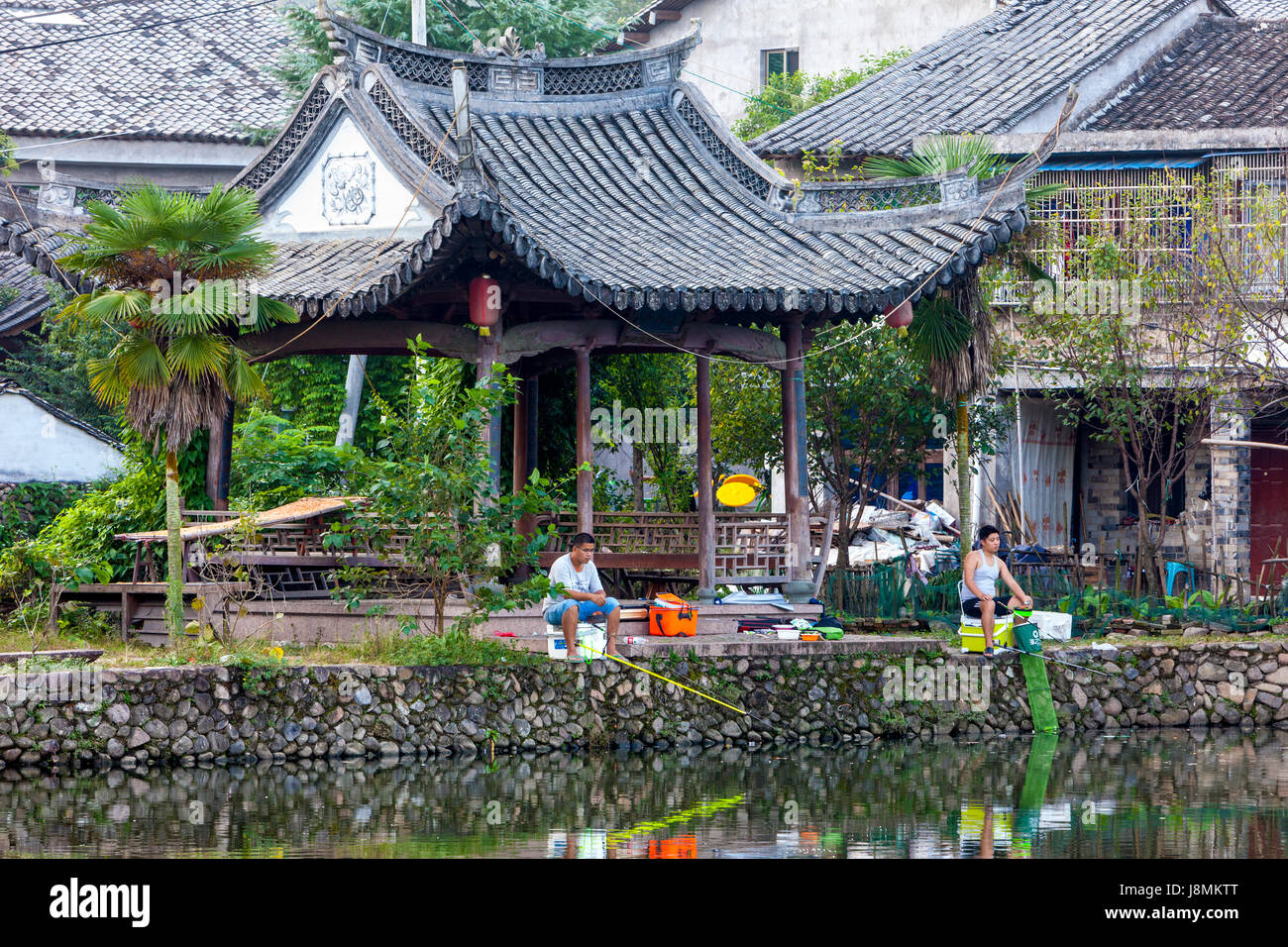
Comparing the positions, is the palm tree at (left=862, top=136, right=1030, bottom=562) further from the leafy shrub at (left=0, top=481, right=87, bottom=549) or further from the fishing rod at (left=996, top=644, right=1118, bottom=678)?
the leafy shrub at (left=0, top=481, right=87, bottom=549)

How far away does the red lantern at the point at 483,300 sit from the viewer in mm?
14812

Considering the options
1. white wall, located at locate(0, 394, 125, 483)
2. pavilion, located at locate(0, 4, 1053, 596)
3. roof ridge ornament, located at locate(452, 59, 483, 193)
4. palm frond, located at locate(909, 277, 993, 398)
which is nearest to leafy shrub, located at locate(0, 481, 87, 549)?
white wall, located at locate(0, 394, 125, 483)

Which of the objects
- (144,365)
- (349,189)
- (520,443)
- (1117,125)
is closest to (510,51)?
(349,189)

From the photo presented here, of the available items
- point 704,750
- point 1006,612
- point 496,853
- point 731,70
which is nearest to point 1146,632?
point 1006,612

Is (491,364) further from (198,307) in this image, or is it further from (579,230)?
(198,307)

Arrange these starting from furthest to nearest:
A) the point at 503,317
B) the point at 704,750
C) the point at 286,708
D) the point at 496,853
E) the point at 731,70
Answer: the point at 731,70 < the point at 503,317 < the point at 704,750 < the point at 286,708 < the point at 496,853

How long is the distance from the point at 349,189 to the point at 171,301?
3399 mm

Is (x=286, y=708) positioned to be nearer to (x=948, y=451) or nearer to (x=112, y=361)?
(x=112, y=361)

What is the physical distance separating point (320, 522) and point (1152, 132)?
11937 mm

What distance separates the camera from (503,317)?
15.8 m

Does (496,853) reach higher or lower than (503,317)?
lower

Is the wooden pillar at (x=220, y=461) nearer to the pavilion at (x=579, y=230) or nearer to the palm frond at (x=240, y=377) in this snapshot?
the pavilion at (x=579, y=230)

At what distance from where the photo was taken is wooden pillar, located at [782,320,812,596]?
655 inches

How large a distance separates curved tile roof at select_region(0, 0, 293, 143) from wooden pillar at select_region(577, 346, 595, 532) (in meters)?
14.2
